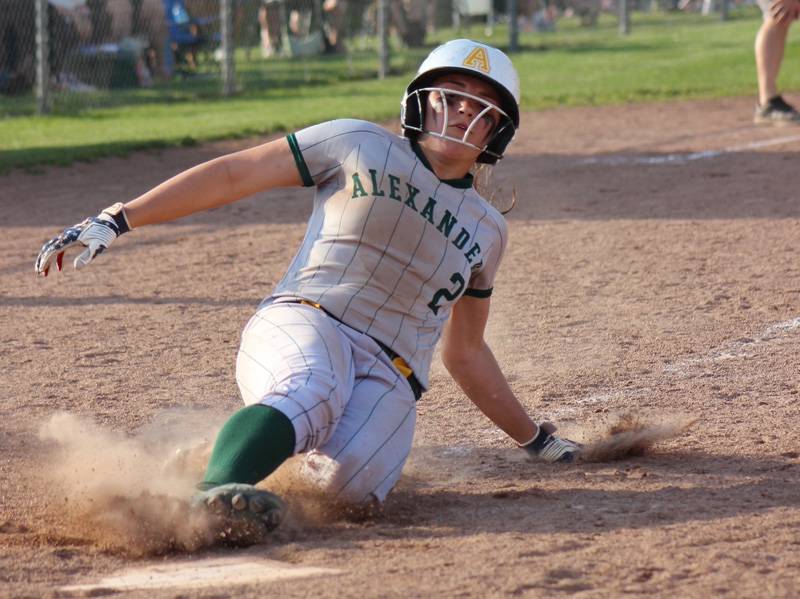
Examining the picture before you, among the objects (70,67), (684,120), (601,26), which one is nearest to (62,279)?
(684,120)

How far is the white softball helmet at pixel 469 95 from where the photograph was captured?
3.45m

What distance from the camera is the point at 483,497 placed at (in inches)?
132

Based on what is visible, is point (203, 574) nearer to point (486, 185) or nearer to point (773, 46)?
point (486, 185)

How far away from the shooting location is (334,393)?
10.2 feet

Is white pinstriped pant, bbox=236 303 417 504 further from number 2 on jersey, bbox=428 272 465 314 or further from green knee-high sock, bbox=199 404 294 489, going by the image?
number 2 on jersey, bbox=428 272 465 314

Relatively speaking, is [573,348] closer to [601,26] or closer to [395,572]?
[395,572]

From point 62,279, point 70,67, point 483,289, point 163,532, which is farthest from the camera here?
point 70,67

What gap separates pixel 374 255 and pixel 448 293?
0.73ft

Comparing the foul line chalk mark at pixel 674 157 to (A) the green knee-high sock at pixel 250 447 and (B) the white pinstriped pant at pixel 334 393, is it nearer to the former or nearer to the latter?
(B) the white pinstriped pant at pixel 334 393

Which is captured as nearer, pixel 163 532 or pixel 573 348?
pixel 163 532

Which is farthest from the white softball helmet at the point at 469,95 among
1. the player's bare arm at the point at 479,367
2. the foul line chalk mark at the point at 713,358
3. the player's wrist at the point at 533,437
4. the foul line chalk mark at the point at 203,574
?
the foul line chalk mark at the point at 203,574

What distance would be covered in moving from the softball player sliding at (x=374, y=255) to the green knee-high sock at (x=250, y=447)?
0.36 feet

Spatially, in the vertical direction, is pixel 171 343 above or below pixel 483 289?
below

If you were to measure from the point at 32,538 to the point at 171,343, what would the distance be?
201 cm
